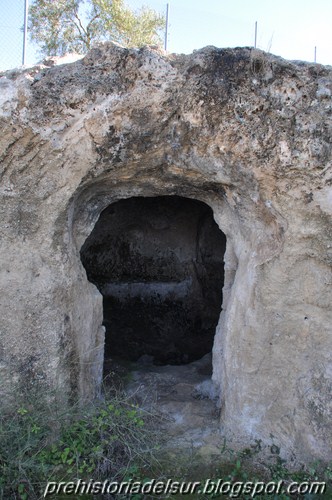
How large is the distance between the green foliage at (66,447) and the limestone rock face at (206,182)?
7.2 inches

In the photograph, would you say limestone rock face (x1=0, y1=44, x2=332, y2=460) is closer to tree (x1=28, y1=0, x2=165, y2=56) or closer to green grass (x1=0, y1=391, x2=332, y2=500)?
green grass (x1=0, y1=391, x2=332, y2=500)

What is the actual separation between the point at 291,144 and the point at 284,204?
326 mm

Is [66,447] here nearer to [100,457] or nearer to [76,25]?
[100,457]

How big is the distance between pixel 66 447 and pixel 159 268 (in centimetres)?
315

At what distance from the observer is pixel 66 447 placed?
250 centimetres

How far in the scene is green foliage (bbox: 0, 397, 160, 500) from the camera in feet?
7.57

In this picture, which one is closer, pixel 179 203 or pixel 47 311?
pixel 47 311

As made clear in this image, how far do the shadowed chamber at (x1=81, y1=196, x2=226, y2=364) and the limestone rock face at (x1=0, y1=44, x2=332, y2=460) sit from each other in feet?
7.67

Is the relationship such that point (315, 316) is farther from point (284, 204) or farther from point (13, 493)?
point (13, 493)

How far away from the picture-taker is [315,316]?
2604mm

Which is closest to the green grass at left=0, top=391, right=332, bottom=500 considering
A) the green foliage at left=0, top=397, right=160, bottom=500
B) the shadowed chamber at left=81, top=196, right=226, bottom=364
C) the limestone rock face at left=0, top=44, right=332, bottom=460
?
the green foliage at left=0, top=397, right=160, bottom=500

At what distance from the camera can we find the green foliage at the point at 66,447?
7.57ft

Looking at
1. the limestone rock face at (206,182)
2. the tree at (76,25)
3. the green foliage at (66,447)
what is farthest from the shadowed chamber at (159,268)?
the tree at (76,25)

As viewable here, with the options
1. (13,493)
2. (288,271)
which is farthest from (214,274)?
(13,493)
